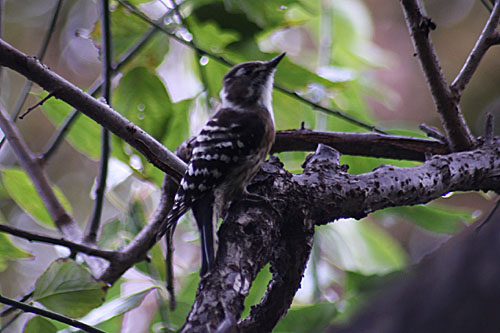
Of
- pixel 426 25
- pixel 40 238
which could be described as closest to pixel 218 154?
pixel 40 238

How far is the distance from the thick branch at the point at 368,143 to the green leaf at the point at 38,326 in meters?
0.96

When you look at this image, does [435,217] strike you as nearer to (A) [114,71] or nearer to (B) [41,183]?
(A) [114,71]

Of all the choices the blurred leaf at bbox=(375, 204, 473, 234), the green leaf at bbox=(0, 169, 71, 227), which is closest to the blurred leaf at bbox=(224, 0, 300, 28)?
the blurred leaf at bbox=(375, 204, 473, 234)

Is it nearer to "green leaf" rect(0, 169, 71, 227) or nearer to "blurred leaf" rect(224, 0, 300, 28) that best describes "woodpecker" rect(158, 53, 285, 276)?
"blurred leaf" rect(224, 0, 300, 28)

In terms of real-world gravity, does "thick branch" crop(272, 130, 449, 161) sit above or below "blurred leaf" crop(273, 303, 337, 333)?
above

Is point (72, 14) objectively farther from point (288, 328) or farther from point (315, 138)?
point (288, 328)

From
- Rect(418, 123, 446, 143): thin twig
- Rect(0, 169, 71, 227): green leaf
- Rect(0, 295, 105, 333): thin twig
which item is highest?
Rect(418, 123, 446, 143): thin twig

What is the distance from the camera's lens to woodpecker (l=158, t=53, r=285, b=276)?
1610 mm

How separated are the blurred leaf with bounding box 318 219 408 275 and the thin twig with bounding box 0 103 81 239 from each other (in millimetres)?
1012

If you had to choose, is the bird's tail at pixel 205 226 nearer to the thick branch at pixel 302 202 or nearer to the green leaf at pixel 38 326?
the thick branch at pixel 302 202

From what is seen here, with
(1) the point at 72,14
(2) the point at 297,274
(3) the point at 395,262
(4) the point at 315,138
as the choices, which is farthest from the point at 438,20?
(2) the point at 297,274

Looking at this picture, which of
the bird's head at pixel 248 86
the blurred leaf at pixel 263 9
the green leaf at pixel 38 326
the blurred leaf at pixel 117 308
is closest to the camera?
the green leaf at pixel 38 326

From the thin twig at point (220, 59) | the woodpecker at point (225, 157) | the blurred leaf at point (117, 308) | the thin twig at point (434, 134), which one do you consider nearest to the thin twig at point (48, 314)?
the woodpecker at point (225, 157)

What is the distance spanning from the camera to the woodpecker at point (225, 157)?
1610 mm
